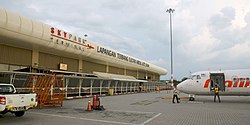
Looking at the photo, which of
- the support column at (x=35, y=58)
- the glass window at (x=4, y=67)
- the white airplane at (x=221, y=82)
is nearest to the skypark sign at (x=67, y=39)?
the support column at (x=35, y=58)

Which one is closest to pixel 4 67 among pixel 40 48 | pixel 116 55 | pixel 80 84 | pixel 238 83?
pixel 40 48

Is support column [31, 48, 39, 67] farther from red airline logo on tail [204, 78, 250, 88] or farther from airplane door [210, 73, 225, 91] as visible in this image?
red airline logo on tail [204, 78, 250, 88]

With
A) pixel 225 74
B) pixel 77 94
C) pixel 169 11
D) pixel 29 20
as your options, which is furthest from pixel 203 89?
pixel 169 11

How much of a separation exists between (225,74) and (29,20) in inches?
802

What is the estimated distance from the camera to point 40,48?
23.0 m

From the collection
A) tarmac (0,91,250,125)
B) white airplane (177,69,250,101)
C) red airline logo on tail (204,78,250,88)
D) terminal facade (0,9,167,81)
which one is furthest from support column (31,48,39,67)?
red airline logo on tail (204,78,250,88)

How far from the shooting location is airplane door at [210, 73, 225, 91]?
22.5 m

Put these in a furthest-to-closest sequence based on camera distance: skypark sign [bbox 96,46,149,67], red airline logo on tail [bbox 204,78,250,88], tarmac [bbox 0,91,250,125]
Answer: skypark sign [bbox 96,46,149,67], red airline logo on tail [bbox 204,78,250,88], tarmac [bbox 0,91,250,125]

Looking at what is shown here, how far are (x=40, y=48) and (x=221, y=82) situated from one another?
19.5m

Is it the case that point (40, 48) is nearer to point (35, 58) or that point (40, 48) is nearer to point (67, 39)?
point (35, 58)

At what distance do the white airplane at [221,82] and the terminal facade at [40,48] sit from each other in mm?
13422

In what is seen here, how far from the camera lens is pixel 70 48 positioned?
2544 centimetres

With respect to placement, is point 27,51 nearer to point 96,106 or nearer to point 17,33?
point 17,33

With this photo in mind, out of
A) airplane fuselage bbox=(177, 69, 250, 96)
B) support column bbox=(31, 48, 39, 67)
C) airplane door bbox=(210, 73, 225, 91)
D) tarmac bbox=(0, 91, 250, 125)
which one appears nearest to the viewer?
tarmac bbox=(0, 91, 250, 125)
